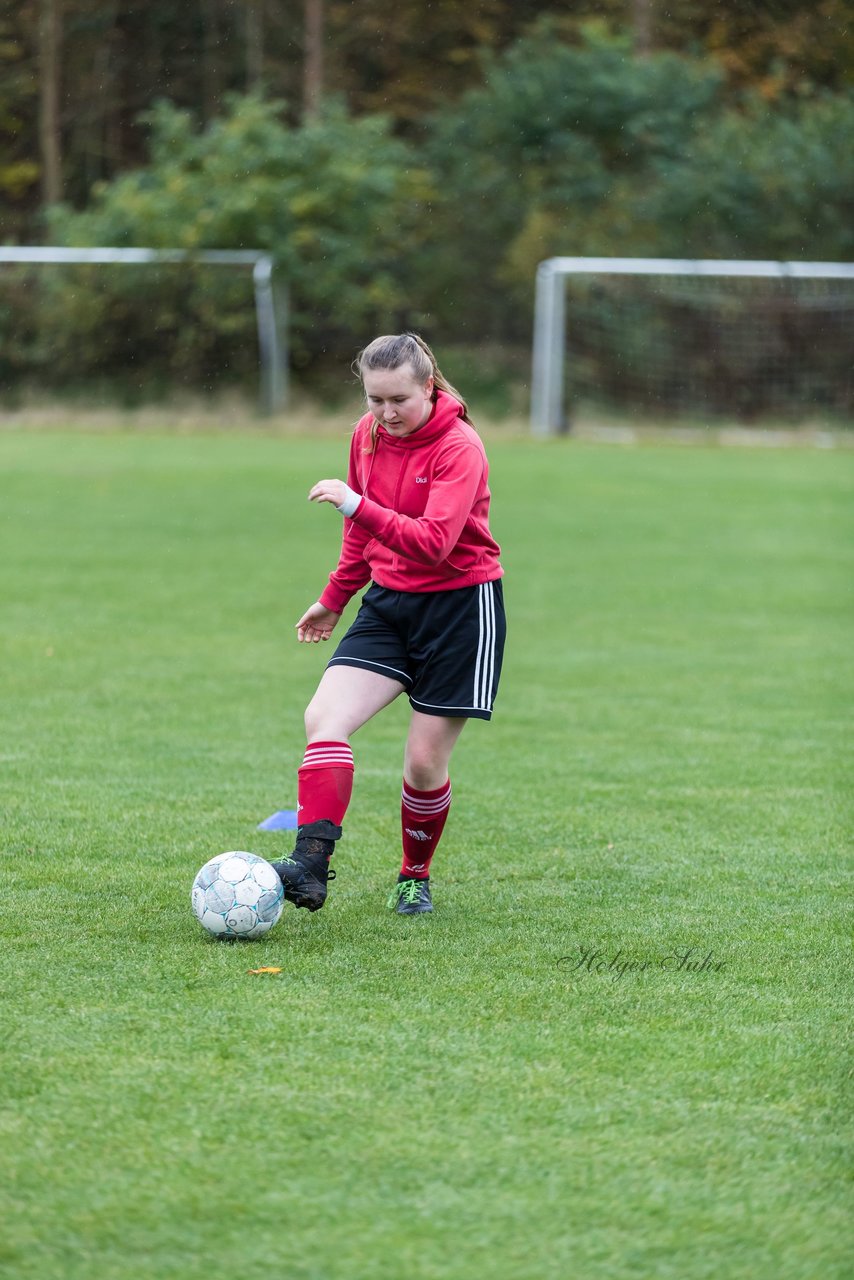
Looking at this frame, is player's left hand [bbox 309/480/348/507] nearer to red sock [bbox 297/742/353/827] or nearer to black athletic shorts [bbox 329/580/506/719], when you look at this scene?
black athletic shorts [bbox 329/580/506/719]

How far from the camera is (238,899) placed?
14.0 feet

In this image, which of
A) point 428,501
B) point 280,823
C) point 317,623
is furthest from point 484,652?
point 280,823

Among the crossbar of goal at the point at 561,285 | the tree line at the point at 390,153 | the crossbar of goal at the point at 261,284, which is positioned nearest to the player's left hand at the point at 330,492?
the crossbar of goal at the point at 561,285

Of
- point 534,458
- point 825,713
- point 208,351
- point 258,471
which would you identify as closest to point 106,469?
point 258,471

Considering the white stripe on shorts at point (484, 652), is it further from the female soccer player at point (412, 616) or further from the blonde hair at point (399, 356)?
the blonde hair at point (399, 356)

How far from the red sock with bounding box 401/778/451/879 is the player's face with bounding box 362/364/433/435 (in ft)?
3.38

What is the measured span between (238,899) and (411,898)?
0.63 meters

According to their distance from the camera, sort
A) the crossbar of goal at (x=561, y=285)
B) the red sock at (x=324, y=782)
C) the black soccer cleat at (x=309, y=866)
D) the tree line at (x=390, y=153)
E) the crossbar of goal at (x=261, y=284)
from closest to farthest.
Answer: the black soccer cleat at (x=309, y=866)
the red sock at (x=324, y=782)
the crossbar of goal at (x=561, y=285)
the crossbar of goal at (x=261, y=284)
the tree line at (x=390, y=153)

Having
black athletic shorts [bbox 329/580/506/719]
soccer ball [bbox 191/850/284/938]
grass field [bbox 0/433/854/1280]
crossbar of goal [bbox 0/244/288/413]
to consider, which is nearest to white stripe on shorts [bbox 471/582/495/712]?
black athletic shorts [bbox 329/580/506/719]

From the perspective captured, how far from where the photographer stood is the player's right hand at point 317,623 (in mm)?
4836

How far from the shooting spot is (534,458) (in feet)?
74.2

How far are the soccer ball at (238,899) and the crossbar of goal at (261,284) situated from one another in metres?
23.7

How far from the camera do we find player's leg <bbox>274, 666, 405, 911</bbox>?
4367mm

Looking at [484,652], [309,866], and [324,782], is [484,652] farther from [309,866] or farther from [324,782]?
[309,866]
